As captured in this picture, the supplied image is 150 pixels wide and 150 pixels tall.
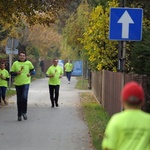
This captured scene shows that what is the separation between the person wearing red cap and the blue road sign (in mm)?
5333

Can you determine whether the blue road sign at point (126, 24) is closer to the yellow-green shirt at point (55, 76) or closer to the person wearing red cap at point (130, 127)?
the person wearing red cap at point (130, 127)

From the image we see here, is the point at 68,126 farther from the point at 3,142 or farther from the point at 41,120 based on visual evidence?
the point at 3,142

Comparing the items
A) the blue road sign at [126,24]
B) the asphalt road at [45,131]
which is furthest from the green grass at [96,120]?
the blue road sign at [126,24]

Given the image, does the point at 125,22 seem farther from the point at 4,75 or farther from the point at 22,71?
the point at 4,75

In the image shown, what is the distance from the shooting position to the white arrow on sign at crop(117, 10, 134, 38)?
10406 millimetres

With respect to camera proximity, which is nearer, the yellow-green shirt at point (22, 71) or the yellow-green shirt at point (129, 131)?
the yellow-green shirt at point (129, 131)

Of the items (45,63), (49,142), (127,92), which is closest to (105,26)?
(49,142)

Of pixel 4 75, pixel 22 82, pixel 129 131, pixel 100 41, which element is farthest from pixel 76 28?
pixel 129 131

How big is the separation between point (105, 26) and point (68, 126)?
548 centimetres

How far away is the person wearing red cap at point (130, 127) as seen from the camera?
16.6ft

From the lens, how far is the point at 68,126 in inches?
551

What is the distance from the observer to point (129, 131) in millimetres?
5074

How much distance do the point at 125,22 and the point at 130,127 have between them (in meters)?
5.58

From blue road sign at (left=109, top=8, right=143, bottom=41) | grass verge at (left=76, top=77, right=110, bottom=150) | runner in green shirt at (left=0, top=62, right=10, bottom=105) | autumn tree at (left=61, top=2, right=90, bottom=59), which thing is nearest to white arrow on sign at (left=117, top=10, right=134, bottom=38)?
blue road sign at (left=109, top=8, right=143, bottom=41)
